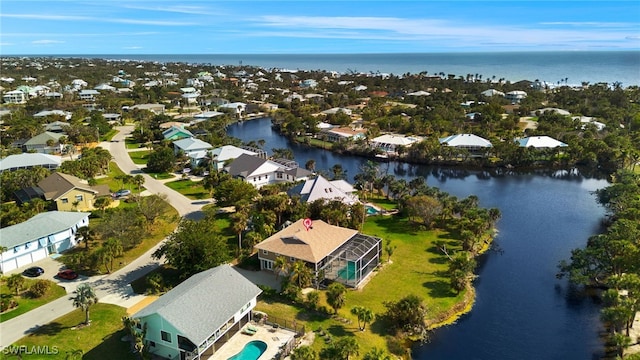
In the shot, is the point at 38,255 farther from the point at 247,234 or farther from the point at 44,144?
the point at 44,144

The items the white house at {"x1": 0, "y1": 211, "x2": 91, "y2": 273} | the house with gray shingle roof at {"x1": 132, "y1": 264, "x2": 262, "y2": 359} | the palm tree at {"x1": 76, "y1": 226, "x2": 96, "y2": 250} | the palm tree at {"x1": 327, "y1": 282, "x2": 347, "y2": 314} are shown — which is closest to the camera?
the house with gray shingle roof at {"x1": 132, "y1": 264, "x2": 262, "y2": 359}

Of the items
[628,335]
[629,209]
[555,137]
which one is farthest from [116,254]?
[555,137]

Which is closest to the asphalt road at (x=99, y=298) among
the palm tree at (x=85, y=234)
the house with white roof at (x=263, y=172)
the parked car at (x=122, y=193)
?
the palm tree at (x=85, y=234)

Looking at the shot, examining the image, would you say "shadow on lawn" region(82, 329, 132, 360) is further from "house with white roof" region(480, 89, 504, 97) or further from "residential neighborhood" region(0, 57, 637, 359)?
"house with white roof" region(480, 89, 504, 97)

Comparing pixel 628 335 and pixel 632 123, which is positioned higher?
pixel 632 123

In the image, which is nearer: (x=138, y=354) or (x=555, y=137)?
(x=138, y=354)

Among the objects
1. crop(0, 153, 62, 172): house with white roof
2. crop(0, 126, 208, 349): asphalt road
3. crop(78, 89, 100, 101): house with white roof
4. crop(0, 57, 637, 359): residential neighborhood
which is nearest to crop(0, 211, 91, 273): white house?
crop(0, 57, 637, 359): residential neighborhood

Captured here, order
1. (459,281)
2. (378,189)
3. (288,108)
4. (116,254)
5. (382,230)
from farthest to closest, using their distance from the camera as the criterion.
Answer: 1. (288,108)
2. (378,189)
3. (382,230)
4. (116,254)
5. (459,281)

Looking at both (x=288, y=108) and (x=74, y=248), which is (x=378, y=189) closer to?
(x=74, y=248)
